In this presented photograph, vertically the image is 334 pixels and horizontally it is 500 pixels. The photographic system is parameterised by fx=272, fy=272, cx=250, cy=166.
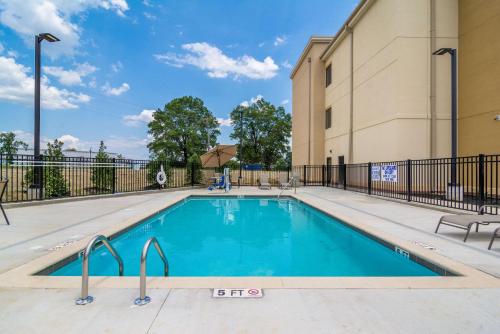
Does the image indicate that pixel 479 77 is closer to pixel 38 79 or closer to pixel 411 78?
pixel 411 78

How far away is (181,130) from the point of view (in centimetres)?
3734

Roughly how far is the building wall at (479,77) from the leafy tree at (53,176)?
15919 mm

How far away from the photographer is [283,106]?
42250mm

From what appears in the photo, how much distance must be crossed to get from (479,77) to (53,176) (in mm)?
16761

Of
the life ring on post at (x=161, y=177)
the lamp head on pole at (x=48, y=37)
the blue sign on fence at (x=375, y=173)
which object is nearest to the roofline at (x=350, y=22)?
the blue sign on fence at (x=375, y=173)

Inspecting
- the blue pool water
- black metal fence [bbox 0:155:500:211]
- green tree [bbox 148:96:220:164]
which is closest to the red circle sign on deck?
the blue pool water

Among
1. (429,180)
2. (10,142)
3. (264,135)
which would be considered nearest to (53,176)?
(429,180)

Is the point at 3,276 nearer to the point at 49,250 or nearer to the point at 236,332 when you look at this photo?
the point at 49,250

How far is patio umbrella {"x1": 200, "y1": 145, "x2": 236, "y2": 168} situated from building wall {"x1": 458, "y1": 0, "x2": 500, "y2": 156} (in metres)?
11.1

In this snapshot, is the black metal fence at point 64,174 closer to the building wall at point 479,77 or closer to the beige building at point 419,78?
the beige building at point 419,78

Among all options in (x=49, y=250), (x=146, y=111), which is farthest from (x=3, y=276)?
(x=146, y=111)

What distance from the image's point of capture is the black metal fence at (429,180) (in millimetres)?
7457

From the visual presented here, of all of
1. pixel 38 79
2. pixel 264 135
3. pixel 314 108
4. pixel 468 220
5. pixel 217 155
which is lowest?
pixel 468 220

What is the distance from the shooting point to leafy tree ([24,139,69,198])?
31.3 ft
